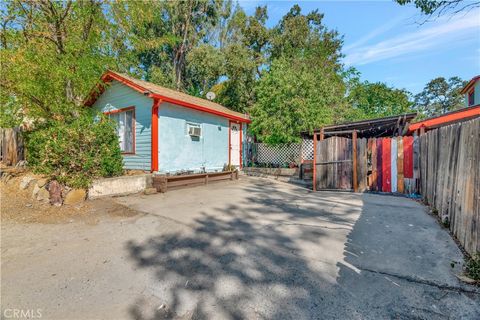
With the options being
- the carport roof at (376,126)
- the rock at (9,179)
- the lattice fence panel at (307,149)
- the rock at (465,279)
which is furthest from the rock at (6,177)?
the lattice fence panel at (307,149)

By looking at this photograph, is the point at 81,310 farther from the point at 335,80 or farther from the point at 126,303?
the point at 335,80

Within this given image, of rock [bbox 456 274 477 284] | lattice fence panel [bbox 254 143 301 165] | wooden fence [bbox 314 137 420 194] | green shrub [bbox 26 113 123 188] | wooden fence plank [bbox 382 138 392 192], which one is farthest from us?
lattice fence panel [bbox 254 143 301 165]

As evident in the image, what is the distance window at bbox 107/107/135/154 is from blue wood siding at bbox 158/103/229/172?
135 cm

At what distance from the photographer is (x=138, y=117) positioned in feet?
28.8

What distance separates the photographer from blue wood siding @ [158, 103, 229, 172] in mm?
8672

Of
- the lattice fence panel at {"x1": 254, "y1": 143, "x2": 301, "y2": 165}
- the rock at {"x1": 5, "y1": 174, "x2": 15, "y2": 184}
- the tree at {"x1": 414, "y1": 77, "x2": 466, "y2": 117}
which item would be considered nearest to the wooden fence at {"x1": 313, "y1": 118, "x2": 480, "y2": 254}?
the lattice fence panel at {"x1": 254, "y1": 143, "x2": 301, "y2": 165}

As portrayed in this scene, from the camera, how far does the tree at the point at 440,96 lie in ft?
128

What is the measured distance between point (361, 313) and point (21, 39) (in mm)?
10520

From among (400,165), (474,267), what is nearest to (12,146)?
(474,267)

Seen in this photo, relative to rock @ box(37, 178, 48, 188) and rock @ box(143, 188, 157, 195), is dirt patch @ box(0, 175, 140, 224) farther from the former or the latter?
rock @ box(143, 188, 157, 195)

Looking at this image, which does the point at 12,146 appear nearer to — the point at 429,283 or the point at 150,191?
the point at 150,191

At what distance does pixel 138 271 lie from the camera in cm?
281

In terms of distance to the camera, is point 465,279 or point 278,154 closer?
point 465,279

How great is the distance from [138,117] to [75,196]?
3.89 m
